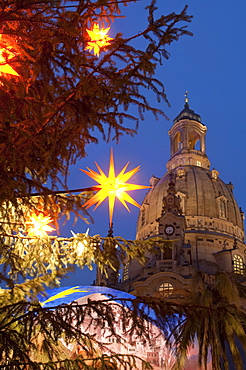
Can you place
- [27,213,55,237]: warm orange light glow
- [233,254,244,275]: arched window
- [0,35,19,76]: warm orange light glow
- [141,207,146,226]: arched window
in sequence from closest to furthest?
[0,35,19,76]: warm orange light glow < [27,213,55,237]: warm orange light glow < [233,254,244,275]: arched window < [141,207,146,226]: arched window

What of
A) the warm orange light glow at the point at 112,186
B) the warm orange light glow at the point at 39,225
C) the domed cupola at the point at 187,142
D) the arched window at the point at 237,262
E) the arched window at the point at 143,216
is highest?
the domed cupola at the point at 187,142

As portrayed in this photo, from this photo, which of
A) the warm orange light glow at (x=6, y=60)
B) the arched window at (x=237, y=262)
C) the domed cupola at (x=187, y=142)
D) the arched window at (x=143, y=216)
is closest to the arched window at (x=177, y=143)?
the domed cupola at (x=187, y=142)

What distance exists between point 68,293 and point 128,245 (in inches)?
234

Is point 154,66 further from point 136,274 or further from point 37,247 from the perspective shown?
point 136,274

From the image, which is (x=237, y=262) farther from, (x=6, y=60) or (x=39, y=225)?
(x=6, y=60)

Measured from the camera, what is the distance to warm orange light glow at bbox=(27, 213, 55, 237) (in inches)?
279

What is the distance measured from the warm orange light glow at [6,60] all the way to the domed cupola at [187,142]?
67759 mm

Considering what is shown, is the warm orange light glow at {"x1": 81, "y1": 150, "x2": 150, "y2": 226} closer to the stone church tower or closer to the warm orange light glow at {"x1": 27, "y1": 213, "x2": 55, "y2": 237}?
the warm orange light glow at {"x1": 27, "y1": 213, "x2": 55, "y2": 237}

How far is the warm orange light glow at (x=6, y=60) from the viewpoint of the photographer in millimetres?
4578

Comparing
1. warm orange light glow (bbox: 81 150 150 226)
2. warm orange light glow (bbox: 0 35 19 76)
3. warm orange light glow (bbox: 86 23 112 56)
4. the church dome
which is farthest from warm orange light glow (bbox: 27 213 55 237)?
the church dome

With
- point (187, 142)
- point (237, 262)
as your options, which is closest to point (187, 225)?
point (237, 262)

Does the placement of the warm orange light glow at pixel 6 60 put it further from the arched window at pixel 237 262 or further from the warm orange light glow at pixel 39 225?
the arched window at pixel 237 262

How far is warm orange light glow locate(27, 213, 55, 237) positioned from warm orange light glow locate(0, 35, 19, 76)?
3043 millimetres

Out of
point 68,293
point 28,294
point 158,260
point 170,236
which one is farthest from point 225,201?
point 28,294
